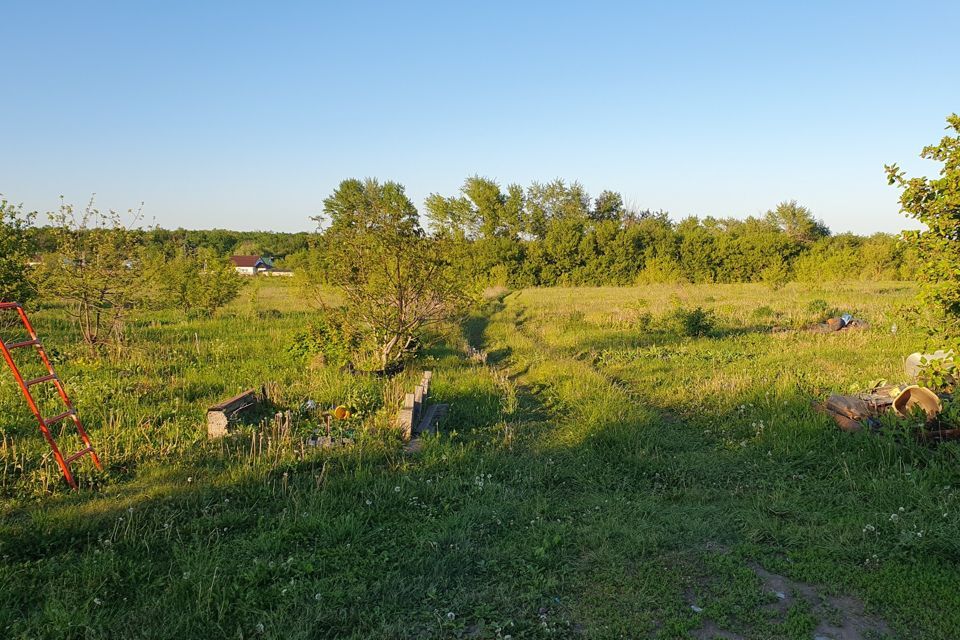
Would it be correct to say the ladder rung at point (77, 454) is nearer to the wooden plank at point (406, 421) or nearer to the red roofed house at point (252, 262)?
the wooden plank at point (406, 421)

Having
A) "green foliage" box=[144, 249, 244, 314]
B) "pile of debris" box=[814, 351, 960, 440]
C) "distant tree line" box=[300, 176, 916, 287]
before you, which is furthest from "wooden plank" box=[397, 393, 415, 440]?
"distant tree line" box=[300, 176, 916, 287]

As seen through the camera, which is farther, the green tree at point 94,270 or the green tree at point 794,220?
the green tree at point 794,220

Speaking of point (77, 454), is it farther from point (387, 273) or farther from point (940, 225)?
point (940, 225)

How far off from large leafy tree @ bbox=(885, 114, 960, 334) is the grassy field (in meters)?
0.40

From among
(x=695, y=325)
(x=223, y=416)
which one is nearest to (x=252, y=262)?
(x=695, y=325)

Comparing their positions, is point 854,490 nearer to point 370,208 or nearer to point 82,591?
point 82,591

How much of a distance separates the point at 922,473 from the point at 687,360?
17.9ft

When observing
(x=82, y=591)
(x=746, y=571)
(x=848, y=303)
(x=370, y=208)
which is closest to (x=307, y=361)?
(x=370, y=208)

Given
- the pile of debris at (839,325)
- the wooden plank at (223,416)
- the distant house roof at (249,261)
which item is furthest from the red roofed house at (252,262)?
the wooden plank at (223,416)

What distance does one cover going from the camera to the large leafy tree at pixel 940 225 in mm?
4855

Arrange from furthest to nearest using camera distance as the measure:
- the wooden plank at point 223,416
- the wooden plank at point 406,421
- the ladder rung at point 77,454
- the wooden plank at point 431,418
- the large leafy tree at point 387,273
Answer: the large leafy tree at point 387,273 < the wooden plank at point 431,418 < the wooden plank at point 406,421 < the wooden plank at point 223,416 < the ladder rung at point 77,454

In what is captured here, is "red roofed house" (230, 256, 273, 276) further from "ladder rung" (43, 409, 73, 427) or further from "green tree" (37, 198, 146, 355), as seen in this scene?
"ladder rung" (43, 409, 73, 427)

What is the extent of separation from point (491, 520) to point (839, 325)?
41.9 feet

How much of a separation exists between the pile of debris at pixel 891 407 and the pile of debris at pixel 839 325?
7009 millimetres
